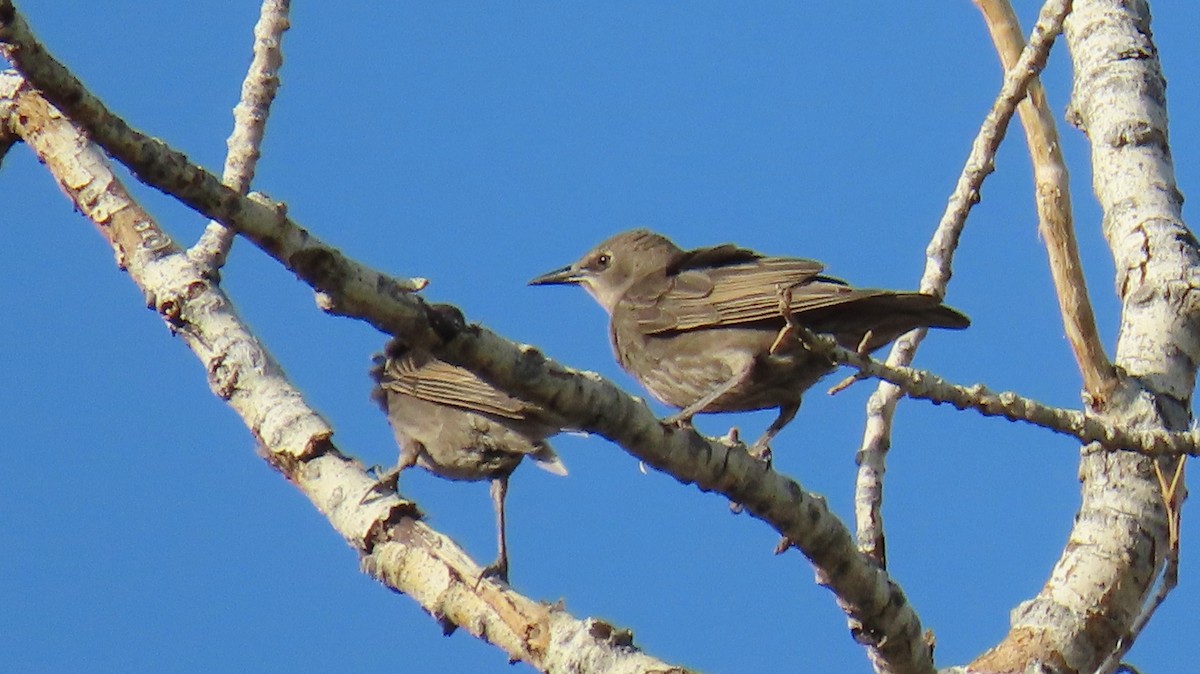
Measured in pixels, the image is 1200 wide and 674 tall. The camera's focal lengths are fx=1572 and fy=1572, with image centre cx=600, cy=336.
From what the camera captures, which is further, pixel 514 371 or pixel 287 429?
pixel 287 429

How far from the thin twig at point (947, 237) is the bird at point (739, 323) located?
22 centimetres

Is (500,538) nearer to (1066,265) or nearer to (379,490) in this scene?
(379,490)

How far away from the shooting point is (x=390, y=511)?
19.0 feet

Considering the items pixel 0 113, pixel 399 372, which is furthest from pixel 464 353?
pixel 399 372

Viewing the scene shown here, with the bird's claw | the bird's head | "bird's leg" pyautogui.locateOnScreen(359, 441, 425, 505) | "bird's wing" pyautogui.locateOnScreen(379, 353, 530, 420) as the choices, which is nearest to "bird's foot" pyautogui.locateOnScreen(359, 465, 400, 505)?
"bird's leg" pyautogui.locateOnScreen(359, 441, 425, 505)

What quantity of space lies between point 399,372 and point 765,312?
2.38 m

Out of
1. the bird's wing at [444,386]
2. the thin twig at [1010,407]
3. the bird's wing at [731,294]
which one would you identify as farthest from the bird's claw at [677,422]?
the bird's wing at [444,386]

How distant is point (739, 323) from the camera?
683 cm

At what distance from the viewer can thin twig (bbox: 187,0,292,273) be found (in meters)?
6.54

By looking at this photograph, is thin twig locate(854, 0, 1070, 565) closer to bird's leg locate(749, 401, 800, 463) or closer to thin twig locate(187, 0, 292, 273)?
bird's leg locate(749, 401, 800, 463)

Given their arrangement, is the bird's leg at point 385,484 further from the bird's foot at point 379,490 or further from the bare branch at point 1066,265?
the bare branch at point 1066,265

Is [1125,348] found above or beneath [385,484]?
above

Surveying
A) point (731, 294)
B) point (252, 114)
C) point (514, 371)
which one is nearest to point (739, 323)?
point (731, 294)

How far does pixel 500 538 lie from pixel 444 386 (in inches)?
47.6
